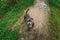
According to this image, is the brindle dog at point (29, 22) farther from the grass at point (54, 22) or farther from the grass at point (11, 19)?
the grass at point (54, 22)

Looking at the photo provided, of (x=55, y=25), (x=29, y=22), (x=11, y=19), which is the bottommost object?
(x=55, y=25)

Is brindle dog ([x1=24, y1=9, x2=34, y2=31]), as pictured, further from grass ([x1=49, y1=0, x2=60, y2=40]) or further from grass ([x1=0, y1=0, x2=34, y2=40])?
grass ([x1=49, y1=0, x2=60, y2=40])

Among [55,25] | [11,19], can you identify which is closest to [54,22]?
[55,25]

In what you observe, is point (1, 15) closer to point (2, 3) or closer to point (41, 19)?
point (2, 3)

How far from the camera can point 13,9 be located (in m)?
10.4

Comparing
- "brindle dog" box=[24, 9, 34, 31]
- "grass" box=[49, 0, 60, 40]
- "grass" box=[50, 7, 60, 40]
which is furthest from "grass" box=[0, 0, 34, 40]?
"grass" box=[50, 7, 60, 40]

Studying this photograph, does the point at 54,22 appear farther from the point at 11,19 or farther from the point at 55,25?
the point at 11,19

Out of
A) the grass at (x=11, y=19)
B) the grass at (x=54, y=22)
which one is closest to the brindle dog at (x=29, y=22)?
the grass at (x=11, y=19)

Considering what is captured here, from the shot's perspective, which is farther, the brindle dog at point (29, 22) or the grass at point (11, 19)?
the grass at point (11, 19)

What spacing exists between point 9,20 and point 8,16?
339 millimetres

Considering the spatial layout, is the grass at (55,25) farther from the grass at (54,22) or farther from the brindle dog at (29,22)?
the brindle dog at (29,22)

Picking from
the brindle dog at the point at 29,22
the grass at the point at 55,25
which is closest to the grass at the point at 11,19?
the brindle dog at the point at 29,22

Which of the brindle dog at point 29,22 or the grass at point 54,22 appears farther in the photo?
the grass at point 54,22

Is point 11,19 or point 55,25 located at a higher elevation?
point 11,19
